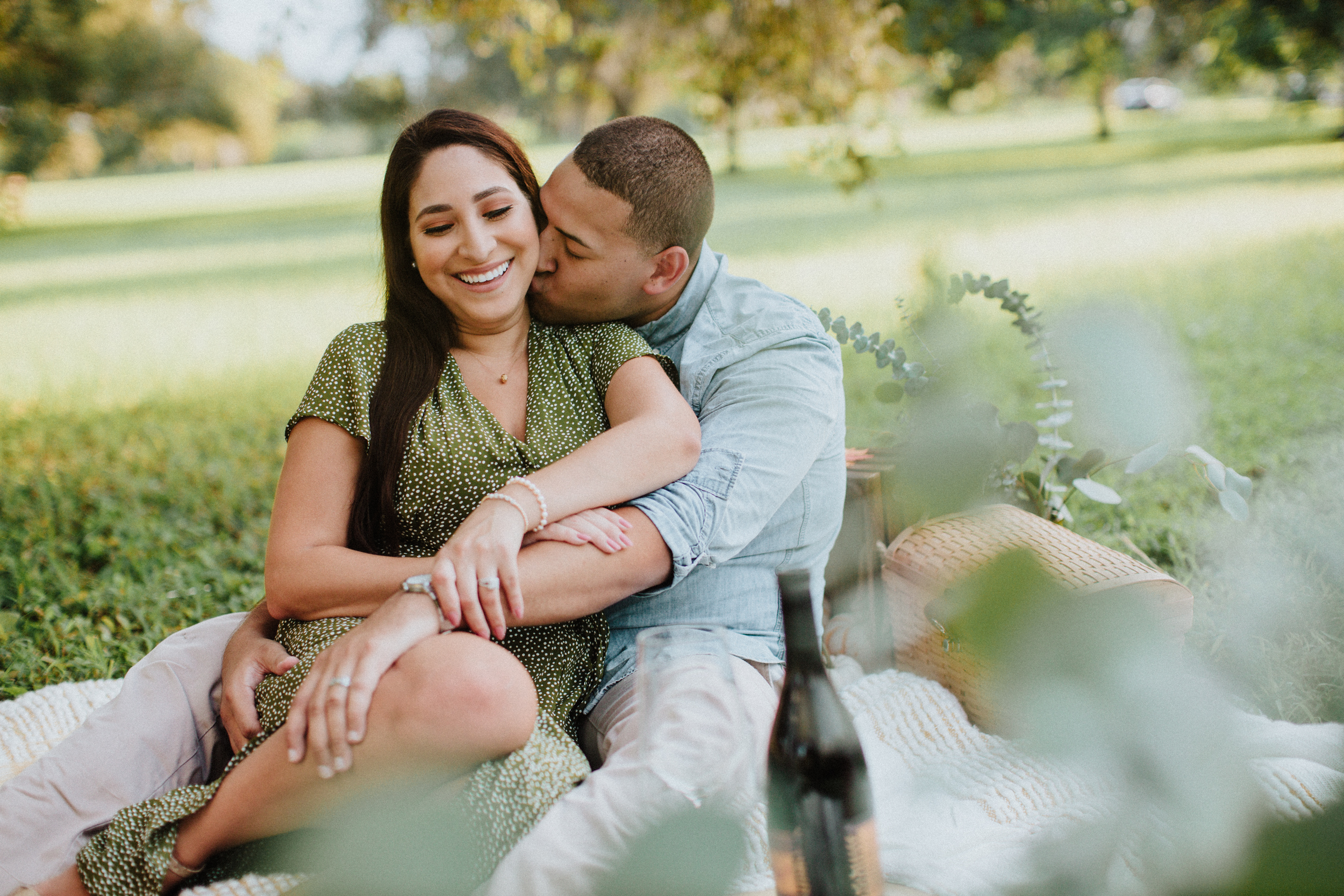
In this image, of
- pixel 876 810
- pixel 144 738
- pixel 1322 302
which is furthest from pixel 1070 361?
pixel 1322 302

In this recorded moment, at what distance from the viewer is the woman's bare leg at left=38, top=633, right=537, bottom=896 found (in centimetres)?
183

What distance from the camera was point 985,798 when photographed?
63cm

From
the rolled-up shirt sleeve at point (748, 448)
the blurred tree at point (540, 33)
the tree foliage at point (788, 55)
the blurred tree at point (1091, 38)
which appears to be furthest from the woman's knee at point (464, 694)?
the blurred tree at point (1091, 38)

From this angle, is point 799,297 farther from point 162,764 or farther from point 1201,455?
point 162,764

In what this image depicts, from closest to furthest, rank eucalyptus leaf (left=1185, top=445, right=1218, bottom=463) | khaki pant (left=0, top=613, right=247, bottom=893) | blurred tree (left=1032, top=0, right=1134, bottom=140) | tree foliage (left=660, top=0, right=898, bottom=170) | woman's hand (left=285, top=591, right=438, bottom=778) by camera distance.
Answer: woman's hand (left=285, top=591, right=438, bottom=778), khaki pant (left=0, top=613, right=247, bottom=893), eucalyptus leaf (left=1185, top=445, right=1218, bottom=463), tree foliage (left=660, top=0, right=898, bottom=170), blurred tree (left=1032, top=0, right=1134, bottom=140)

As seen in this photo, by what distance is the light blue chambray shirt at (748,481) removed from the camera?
7.42ft

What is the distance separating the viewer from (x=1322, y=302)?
7.80 m

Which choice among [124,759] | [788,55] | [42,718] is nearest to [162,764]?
[124,759]

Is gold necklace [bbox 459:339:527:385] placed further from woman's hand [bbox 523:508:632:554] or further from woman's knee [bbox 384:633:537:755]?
woman's knee [bbox 384:633:537:755]

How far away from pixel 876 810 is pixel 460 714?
1175mm

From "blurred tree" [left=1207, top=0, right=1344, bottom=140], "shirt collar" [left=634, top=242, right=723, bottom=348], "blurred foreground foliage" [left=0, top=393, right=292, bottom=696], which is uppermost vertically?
"blurred tree" [left=1207, top=0, right=1344, bottom=140]

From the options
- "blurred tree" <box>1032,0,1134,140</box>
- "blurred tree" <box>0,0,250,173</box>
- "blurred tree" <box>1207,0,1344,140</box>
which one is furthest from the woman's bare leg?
"blurred tree" <box>1207,0,1344,140</box>

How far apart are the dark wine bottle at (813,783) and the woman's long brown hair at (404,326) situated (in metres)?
1.18

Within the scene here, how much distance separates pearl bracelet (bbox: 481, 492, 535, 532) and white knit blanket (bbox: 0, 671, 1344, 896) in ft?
2.72
